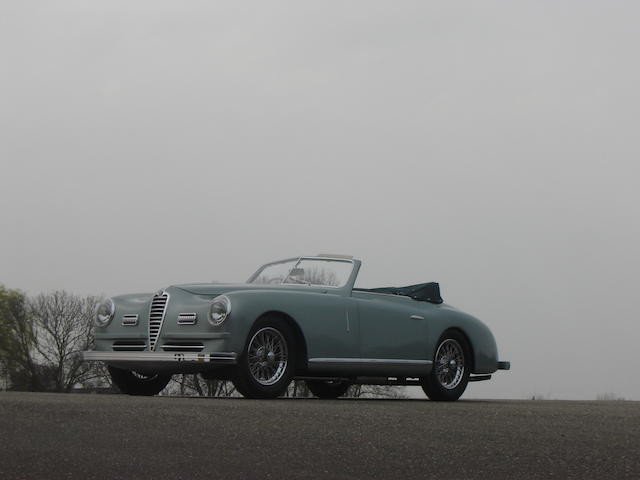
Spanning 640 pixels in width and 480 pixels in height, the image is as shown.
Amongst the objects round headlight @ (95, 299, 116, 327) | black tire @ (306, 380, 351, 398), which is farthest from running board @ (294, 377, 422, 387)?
round headlight @ (95, 299, 116, 327)

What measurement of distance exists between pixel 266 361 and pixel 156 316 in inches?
52.2

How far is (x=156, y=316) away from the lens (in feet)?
36.4

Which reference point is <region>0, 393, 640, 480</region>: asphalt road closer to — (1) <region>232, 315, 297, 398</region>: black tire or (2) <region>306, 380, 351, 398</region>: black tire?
(1) <region>232, 315, 297, 398</region>: black tire

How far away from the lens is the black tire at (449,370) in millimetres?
12766

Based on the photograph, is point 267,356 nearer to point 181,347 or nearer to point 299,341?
point 299,341

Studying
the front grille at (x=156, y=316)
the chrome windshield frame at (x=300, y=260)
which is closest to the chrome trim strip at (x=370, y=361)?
the chrome windshield frame at (x=300, y=260)

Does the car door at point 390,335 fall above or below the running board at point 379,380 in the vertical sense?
above

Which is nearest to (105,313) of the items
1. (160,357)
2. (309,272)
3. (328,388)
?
(160,357)

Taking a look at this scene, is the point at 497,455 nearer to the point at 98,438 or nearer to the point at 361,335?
the point at 98,438

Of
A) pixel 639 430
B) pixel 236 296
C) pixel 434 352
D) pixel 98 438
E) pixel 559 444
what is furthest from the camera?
pixel 434 352

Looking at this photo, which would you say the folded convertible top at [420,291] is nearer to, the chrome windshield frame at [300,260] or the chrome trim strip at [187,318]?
the chrome windshield frame at [300,260]

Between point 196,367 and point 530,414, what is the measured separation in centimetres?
347

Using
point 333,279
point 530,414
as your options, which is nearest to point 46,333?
point 333,279

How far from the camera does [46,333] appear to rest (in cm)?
4550
